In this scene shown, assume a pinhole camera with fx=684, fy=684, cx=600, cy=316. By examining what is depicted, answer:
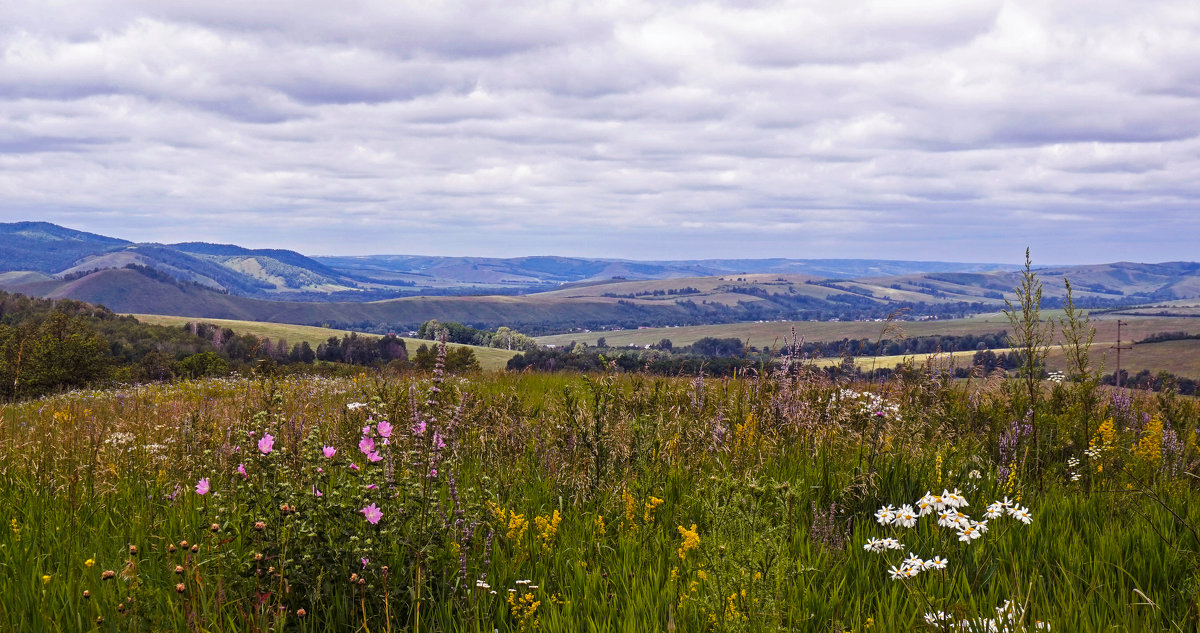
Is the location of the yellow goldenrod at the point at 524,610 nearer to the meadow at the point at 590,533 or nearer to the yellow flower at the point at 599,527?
the meadow at the point at 590,533

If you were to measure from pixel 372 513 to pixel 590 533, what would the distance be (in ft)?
5.47

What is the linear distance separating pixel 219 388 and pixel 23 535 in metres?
15.0

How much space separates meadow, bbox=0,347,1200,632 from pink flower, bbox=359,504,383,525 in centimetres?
4

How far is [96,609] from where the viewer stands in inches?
135

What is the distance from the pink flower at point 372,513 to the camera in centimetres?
343

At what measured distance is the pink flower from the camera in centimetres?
343

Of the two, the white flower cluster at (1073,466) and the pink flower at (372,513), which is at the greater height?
the pink flower at (372,513)

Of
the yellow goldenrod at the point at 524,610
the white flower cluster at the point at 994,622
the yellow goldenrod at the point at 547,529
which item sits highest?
the white flower cluster at the point at 994,622

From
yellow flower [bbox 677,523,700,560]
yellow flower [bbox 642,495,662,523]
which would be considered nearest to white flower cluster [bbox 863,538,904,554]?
yellow flower [bbox 677,523,700,560]

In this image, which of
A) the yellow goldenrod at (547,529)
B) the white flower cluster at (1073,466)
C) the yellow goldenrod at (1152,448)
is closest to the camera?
the yellow goldenrod at (547,529)

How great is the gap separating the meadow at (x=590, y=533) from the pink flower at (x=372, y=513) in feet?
0.14

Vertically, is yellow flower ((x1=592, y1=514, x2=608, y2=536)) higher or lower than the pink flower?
lower

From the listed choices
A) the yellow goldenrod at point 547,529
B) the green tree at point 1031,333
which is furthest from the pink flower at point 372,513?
the green tree at point 1031,333

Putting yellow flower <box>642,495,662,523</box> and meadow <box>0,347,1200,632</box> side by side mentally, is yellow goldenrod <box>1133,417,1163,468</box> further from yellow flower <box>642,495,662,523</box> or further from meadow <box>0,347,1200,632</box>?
yellow flower <box>642,495,662,523</box>
